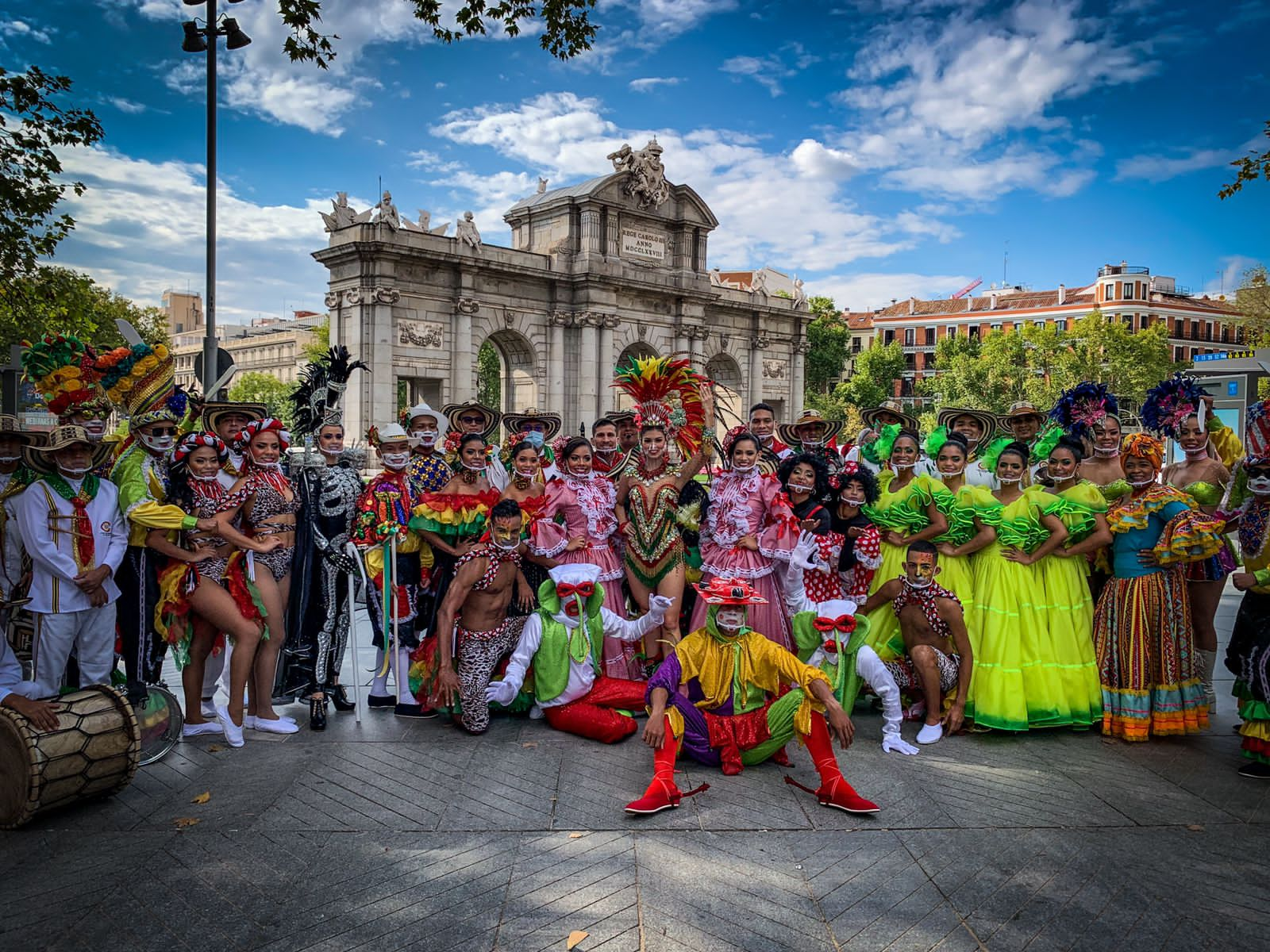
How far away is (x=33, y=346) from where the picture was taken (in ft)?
17.6

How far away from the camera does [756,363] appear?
35.8m

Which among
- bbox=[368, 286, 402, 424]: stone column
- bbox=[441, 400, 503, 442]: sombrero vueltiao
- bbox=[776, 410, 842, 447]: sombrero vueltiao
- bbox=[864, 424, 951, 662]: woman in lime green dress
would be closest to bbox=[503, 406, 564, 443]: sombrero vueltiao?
bbox=[441, 400, 503, 442]: sombrero vueltiao

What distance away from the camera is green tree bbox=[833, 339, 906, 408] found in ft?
197

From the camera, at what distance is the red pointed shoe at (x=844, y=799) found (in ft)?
14.5

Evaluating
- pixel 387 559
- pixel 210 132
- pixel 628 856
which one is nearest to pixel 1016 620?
pixel 628 856

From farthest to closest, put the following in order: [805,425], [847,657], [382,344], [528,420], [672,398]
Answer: [382,344], [528,420], [805,425], [672,398], [847,657]

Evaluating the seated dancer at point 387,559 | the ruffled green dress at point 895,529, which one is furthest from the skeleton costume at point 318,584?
the ruffled green dress at point 895,529

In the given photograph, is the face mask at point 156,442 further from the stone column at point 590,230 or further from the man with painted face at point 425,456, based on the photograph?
the stone column at point 590,230

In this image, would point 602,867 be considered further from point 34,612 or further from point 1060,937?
point 34,612

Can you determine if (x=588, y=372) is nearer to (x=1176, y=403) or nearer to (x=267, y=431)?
(x=267, y=431)

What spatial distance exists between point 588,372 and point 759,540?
23.6 m

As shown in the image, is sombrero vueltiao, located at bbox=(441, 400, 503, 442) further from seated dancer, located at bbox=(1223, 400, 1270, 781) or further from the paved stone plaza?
seated dancer, located at bbox=(1223, 400, 1270, 781)

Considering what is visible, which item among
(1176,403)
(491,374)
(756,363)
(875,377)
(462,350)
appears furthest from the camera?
(875,377)

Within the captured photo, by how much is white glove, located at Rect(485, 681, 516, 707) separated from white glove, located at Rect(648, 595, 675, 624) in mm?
1098
